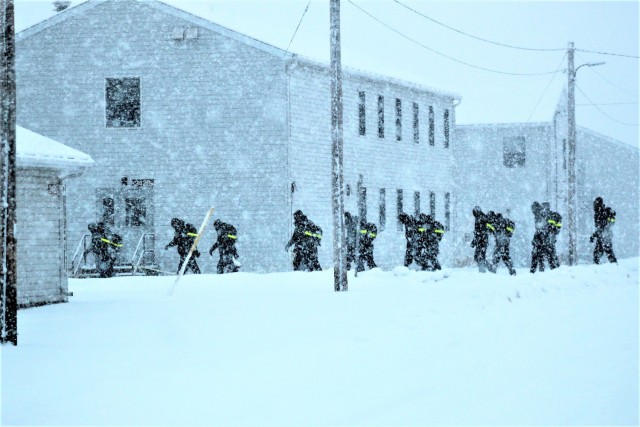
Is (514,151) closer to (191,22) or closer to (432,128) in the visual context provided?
(432,128)

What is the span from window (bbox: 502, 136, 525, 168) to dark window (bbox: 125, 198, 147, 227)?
20133 mm

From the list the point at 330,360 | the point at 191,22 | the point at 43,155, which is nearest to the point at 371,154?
the point at 191,22

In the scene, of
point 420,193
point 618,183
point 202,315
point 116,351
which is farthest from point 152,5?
point 618,183

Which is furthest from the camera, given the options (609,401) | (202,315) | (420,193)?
(420,193)

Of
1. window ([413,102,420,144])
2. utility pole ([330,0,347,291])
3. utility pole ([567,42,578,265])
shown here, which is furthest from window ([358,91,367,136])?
utility pole ([330,0,347,291])

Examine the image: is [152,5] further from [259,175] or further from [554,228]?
[554,228]

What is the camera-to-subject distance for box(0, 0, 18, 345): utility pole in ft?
33.9

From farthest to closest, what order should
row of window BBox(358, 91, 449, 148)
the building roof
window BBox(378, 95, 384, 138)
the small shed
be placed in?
window BBox(378, 95, 384, 138) → row of window BBox(358, 91, 449, 148) → the building roof → the small shed

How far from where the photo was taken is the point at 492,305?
15031mm

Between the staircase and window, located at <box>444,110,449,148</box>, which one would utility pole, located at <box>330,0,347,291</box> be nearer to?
the staircase

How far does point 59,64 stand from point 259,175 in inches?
270

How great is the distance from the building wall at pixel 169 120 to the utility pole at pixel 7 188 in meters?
15.8

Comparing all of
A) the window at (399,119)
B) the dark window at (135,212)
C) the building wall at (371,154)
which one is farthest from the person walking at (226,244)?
the window at (399,119)

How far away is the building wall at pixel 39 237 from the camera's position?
52.5 feet
